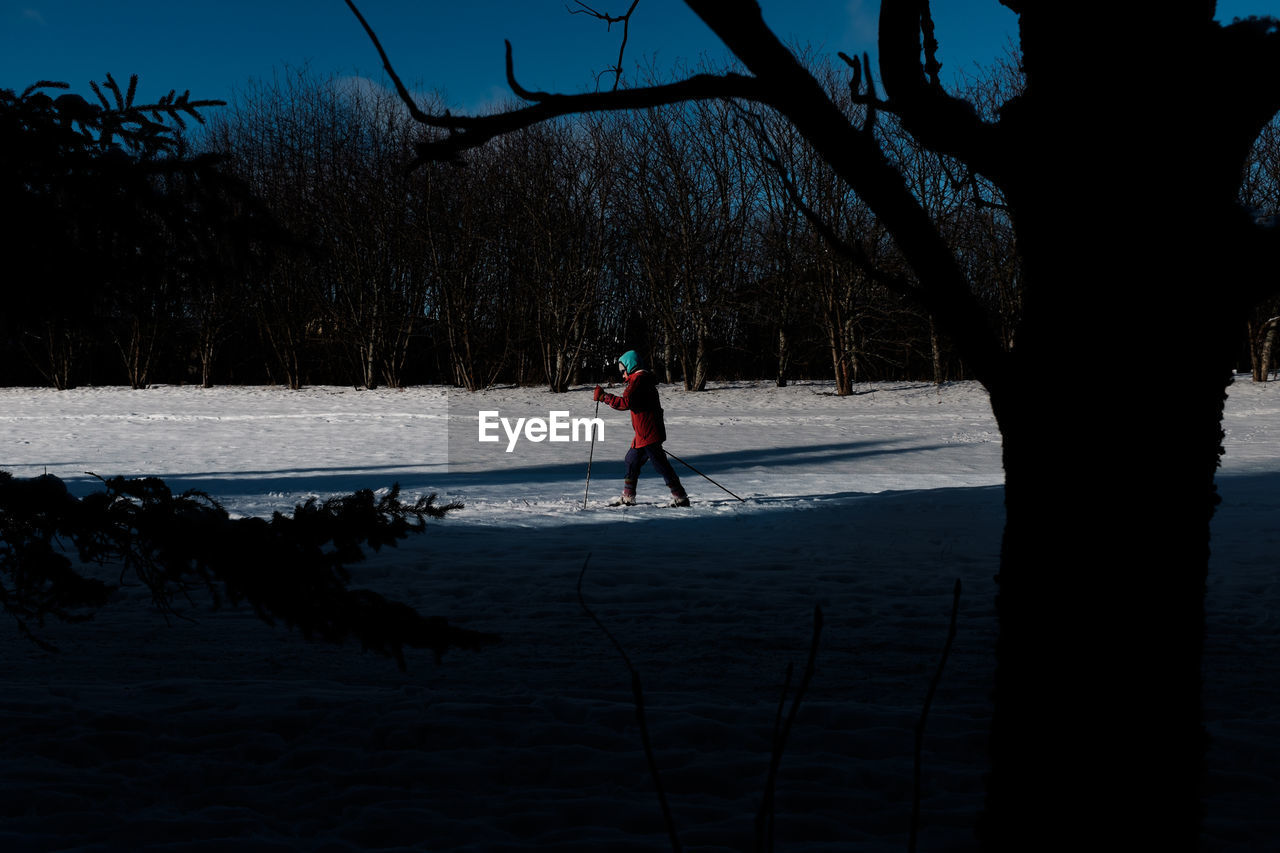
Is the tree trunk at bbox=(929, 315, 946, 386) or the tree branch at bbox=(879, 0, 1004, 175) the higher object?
the tree trunk at bbox=(929, 315, 946, 386)

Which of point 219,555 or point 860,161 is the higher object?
point 860,161

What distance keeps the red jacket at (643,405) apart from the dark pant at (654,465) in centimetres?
10

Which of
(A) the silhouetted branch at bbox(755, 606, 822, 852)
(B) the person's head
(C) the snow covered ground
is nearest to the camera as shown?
(A) the silhouetted branch at bbox(755, 606, 822, 852)

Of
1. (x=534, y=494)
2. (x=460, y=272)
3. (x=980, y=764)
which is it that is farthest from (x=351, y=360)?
(x=980, y=764)

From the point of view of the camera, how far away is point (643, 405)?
1029 centimetres

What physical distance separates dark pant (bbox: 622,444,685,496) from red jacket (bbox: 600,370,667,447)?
10 centimetres

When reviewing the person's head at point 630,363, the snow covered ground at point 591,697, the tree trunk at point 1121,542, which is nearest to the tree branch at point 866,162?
the tree trunk at point 1121,542

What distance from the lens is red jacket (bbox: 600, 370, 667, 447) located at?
1027cm

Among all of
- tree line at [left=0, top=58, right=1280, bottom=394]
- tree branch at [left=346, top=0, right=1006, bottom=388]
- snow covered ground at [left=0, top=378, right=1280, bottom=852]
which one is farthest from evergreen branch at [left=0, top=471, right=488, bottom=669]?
tree line at [left=0, top=58, right=1280, bottom=394]

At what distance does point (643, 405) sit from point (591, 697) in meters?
5.97

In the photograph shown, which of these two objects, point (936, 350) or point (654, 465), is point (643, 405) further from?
point (936, 350)

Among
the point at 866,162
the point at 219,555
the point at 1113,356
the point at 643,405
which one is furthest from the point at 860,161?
the point at 643,405

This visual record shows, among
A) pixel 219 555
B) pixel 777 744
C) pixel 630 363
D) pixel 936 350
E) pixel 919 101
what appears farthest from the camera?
pixel 936 350

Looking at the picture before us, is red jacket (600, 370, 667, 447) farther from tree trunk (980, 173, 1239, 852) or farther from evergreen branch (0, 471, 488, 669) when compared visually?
tree trunk (980, 173, 1239, 852)
